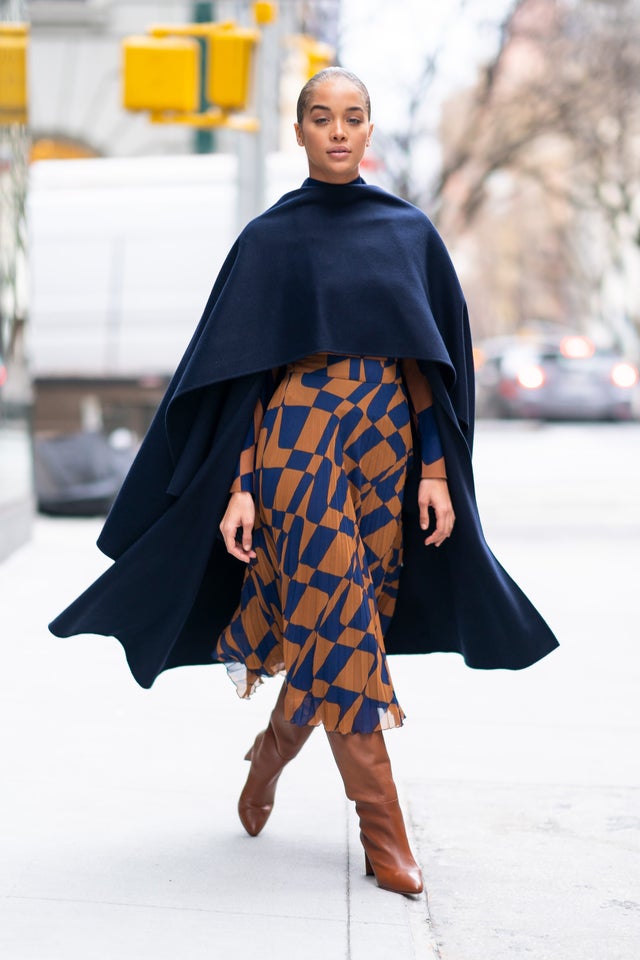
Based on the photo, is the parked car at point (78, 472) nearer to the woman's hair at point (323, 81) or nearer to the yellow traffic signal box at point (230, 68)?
the yellow traffic signal box at point (230, 68)

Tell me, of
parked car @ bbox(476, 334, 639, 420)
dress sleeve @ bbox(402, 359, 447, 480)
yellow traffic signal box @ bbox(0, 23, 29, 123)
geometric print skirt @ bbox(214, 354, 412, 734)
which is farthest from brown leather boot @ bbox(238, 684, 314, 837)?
parked car @ bbox(476, 334, 639, 420)

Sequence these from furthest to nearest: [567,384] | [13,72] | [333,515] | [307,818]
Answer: [567,384]
[13,72]
[307,818]
[333,515]

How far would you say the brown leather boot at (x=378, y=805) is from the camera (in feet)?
10.5

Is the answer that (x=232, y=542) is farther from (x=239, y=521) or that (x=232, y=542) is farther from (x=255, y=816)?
(x=255, y=816)

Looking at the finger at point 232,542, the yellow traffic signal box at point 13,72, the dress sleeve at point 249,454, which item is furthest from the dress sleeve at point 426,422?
the yellow traffic signal box at point 13,72

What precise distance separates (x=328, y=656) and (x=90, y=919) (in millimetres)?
732

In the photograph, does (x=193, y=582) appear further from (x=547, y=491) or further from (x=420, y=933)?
(x=547, y=491)

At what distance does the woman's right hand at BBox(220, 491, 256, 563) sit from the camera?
10.7 feet

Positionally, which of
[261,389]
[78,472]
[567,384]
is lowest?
[567,384]

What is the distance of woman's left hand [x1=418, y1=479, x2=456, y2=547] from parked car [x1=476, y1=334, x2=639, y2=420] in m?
18.8

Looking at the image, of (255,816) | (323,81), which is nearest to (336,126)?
(323,81)

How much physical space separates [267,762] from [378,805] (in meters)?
0.38

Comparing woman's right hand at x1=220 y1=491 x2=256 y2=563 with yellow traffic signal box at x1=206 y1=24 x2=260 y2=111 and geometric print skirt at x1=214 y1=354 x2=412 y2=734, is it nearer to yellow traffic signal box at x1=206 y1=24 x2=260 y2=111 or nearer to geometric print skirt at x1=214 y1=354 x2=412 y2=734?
geometric print skirt at x1=214 y1=354 x2=412 y2=734

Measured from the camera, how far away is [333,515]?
317 centimetres
